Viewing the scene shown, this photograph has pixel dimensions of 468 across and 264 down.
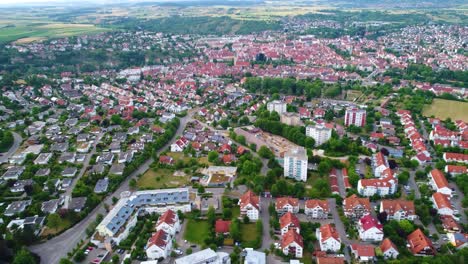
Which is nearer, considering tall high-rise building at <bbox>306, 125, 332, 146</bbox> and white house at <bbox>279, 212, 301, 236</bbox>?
white house at <bbox>279, 212, 301, 236</bbox>

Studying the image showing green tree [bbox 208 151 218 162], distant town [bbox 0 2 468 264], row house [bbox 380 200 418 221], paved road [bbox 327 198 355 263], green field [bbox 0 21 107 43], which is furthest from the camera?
green field [bbox 0 21 107 43]

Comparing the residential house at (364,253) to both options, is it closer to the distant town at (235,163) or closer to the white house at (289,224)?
the distant town at (235,163)

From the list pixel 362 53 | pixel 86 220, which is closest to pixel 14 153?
pixel 86 220

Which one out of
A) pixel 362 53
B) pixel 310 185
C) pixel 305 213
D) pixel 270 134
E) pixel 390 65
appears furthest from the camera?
pixel 362 53

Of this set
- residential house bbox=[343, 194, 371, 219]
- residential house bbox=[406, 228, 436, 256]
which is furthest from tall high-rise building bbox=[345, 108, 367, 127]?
residential house bbox=[406, 228, 436, 256]

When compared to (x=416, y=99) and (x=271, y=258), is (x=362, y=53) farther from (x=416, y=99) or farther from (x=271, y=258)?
(x=271, y=258)

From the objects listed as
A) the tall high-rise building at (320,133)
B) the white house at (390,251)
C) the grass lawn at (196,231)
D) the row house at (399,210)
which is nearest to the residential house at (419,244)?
the white house at (390,251)

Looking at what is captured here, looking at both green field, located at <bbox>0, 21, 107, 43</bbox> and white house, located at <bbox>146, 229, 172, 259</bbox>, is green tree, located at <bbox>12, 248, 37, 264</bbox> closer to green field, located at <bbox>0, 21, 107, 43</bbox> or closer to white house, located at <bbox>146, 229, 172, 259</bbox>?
white house, located at <bbox>146, 229, 172, 259</bbox>
